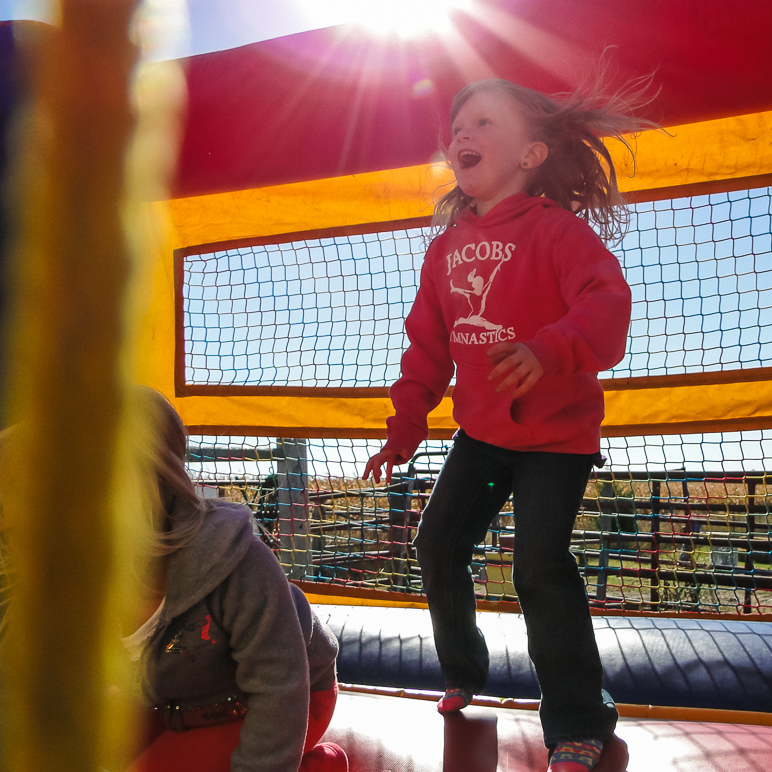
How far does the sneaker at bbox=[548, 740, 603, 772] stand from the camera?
2.54ft

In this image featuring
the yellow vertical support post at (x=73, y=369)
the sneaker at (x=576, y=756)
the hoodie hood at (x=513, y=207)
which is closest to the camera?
the yellow vertical support post at (x=73, y=369)

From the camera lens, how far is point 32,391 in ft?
0.41

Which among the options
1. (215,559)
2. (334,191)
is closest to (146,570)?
(215,559)

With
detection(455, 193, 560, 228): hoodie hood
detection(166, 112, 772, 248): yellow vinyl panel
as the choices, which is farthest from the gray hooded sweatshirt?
detection(166, 112, 772, 248): yellow vinyl panel

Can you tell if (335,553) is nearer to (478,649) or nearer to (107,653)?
(478,649)

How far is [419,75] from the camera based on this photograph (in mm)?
1188

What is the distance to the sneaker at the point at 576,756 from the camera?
774mm

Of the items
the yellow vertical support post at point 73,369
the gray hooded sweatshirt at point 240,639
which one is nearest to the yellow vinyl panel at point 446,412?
the gray hooded sweatshirt at point 240,639

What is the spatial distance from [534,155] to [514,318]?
0.85 feet

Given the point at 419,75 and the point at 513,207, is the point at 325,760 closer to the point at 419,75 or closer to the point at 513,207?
the point at 513,207

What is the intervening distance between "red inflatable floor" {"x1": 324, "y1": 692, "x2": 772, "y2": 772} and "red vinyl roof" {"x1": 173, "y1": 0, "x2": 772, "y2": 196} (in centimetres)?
84

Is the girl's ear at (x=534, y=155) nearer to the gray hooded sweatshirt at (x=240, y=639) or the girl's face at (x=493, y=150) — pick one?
the girl's face at (x=493, y=150)

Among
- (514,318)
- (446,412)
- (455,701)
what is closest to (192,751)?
(455,701)

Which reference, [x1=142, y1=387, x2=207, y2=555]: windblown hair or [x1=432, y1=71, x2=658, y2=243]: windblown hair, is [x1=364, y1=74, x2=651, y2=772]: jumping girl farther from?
[x1=142, y1=387, x2=207, y2=555]: windblown hair
